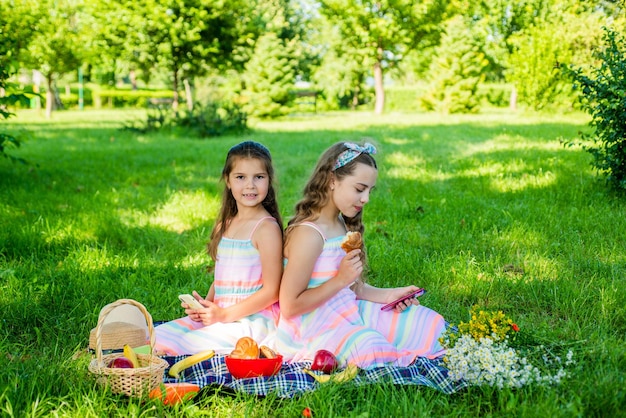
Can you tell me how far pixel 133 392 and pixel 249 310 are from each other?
82cm

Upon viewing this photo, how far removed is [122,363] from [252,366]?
0.59m

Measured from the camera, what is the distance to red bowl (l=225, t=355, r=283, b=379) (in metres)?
2.90

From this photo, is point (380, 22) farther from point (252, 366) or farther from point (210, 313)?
point (252, 366)

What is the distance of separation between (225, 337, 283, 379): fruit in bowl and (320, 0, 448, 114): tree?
84.4 ft

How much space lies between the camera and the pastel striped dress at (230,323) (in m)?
3.31

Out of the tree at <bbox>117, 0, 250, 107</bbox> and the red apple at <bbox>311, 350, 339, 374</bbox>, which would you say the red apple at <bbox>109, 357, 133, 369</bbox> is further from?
the tree at <bbox>117, 0, 250, 107</bbox>

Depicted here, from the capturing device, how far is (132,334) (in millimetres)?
3102

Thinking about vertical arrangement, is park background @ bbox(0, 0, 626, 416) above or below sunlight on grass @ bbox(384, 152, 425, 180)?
below

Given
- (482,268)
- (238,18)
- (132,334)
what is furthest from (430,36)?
(132,334)

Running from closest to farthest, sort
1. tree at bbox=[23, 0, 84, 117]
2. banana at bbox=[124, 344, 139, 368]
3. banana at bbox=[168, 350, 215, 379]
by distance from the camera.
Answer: banana at bbox=[124, 344, 139, 368], banana at bbox=[168, 350, 215, 379], tree at bbox=[23, 0, 84, 117]

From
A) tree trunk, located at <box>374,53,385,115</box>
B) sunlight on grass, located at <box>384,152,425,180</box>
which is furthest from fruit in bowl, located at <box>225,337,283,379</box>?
tree trunk, located at <box>374,53,385,115</box>

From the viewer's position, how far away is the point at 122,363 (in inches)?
112

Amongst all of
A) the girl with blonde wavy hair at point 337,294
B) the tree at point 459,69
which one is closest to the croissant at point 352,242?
the girl with blonde wavy hair at point 337,294

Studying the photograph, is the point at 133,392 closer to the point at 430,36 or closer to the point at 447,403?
the point at 447,403
